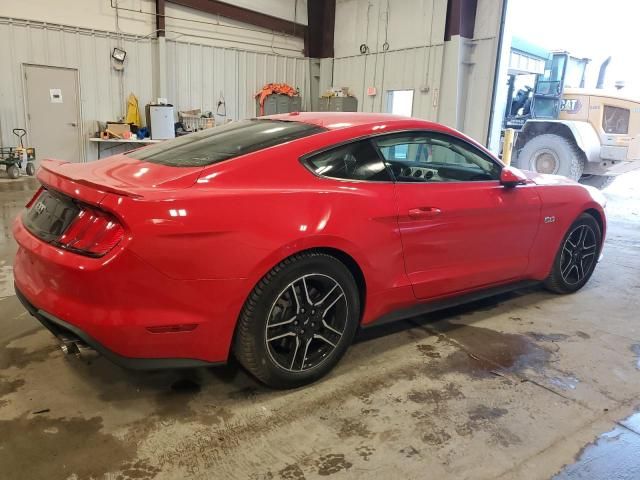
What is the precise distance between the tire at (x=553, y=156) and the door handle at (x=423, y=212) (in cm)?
696

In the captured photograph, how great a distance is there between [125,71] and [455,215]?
9.13 m

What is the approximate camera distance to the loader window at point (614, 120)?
28.1 ft

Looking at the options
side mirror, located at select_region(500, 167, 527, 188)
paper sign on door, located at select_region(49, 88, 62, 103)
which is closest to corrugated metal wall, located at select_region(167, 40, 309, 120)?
paper sign on door, located at select_region(49, 88, 62, 103)

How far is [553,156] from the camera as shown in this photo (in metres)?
8.88

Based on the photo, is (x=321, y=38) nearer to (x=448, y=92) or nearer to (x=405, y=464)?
(x=448, y=92)

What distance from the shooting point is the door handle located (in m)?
2.55

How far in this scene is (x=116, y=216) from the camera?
1820 millimetres

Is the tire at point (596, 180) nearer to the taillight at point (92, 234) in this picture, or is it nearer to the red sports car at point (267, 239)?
the red sports car at point (267, 239)

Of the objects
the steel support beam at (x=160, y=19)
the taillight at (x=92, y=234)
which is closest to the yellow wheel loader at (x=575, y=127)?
the steel support beam at (x=160, y=19)

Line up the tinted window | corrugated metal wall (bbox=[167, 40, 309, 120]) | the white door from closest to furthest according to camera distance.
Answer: the tinted window < the white door < corrugated metal wall (bbox=[167, 40, 309, 120])

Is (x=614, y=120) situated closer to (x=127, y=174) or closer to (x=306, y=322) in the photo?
(x=306, y=322)

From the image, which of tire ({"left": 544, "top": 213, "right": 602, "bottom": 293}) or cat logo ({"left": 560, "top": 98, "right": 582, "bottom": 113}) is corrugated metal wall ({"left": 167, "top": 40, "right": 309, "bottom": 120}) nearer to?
cat logo ({"left": 560, "top": 98, "right": 582, "bottom": 113})

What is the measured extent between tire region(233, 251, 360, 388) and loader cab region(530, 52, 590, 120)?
809cm

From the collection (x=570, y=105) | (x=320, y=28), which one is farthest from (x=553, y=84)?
(x=320, y=28)
